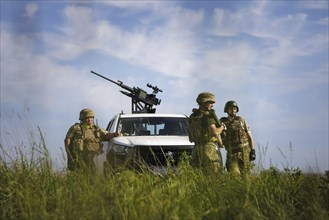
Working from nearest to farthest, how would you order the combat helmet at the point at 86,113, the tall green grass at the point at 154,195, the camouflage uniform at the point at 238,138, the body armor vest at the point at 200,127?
the tall green grass at the point at 154,195, the body armor vest at the point at 200,127, the camouflage uniform at the point at 238,138, the combat helmet at the point at 86,113

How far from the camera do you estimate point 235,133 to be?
966 cm

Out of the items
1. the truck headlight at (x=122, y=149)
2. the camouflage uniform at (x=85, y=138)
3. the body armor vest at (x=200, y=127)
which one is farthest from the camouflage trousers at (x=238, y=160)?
the camouflage uniform at (x=85, y=138)

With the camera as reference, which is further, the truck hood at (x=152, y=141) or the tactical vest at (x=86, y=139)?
the tactical vest at (x=86, y=139)

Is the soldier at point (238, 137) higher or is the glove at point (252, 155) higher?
the soldier at point (238, 137)

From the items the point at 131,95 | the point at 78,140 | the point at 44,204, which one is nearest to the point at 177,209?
the point at 44,204

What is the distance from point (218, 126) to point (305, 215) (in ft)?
9.06

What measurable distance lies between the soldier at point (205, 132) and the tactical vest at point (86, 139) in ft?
7.14

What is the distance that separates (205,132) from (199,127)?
127 mm

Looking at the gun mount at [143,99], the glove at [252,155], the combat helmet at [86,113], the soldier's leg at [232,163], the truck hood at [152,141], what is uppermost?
the gun mount at [143,99]

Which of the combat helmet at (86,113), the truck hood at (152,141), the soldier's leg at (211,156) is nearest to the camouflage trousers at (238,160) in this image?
the soldier's leg at (211,156)

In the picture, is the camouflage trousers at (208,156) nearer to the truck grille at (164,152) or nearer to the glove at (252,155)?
the truck grille at (164,152)

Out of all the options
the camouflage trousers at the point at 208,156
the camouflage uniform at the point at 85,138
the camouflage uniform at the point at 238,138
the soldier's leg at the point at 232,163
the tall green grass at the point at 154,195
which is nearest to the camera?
the tall green grass at the point at 154,195

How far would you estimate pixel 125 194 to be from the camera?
5.80 m

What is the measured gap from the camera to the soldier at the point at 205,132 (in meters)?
8.60
